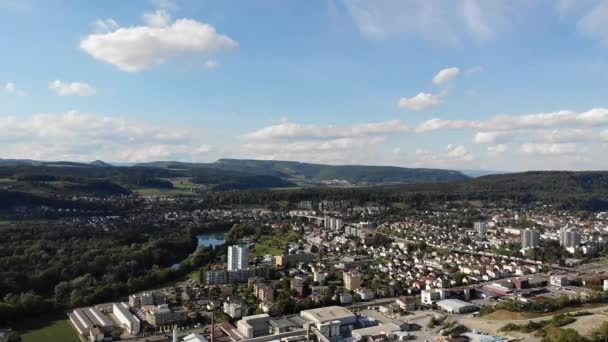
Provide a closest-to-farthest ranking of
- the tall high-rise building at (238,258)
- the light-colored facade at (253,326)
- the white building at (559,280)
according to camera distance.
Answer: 1. the light-colored facade at (253,326)
2. the white building at (559,280)
3. the tall high-rise building at (238,258)

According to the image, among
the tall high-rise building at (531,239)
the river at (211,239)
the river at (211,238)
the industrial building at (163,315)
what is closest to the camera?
the industrial building at (163,315)

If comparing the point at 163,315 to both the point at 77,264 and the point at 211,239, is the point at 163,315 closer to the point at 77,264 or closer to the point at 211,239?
the point at 77,264

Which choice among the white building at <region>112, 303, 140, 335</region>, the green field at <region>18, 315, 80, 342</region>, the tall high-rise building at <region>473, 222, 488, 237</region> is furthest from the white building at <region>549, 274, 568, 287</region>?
the green field at <region>18, 315, 80, 342</region>

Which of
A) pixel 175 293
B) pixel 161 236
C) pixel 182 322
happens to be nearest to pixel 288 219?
pixel 161 236

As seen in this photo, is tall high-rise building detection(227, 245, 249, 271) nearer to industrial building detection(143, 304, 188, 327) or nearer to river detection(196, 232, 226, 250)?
industrial building detection(143, 304, 188, 327)

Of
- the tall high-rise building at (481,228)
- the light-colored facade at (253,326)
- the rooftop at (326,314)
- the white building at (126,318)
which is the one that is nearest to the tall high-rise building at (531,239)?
the tall high-rise building at (481,228)

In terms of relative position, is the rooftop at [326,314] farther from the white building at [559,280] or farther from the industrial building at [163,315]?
the white building at [559,280]

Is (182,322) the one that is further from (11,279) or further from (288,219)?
(288,219)
